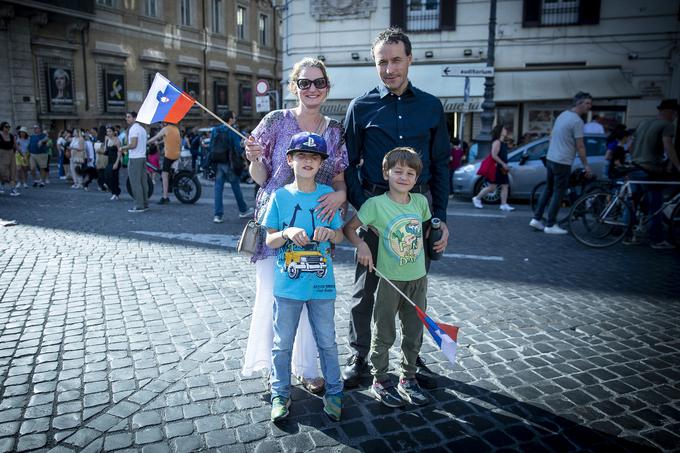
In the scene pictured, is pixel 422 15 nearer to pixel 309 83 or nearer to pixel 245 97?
pixel 309 83

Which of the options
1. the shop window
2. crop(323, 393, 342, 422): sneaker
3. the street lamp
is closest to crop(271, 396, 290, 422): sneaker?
crop(323, 393, 342, 422): sneaker

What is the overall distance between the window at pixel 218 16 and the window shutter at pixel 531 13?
2121 centimetres

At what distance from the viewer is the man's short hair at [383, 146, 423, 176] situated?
2.90 meters

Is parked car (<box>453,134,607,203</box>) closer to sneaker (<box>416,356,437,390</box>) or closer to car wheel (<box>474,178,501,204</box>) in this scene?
car wheel (<box>474,178,501,204</box>)

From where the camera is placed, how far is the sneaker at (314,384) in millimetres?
3182

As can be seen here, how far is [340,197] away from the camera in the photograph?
2939 mm

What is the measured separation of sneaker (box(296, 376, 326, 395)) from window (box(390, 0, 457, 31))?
18.0 metres

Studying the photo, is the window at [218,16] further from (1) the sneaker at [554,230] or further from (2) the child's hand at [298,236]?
(2) the child's hand at [298,236]

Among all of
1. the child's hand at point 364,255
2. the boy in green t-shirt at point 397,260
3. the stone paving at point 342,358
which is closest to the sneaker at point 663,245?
the stone paving at point 342,358

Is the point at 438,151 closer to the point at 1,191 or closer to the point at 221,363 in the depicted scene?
the point at 221,363

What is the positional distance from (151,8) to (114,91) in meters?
5.68

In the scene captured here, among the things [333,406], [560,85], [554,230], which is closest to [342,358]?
[333,406]

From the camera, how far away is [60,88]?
23969mm

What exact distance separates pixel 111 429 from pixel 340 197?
1766 millimetres
